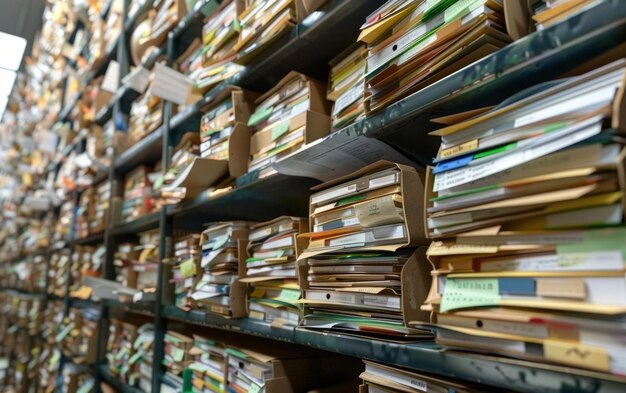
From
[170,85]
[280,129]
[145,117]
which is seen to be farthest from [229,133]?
[145,117]

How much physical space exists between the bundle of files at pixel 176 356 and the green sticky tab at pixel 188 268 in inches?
9.8

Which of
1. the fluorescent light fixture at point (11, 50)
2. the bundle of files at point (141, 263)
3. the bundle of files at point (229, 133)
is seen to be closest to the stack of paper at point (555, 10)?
the bundle of files at point (229, 133)

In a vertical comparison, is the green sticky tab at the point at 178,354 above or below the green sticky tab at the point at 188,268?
below

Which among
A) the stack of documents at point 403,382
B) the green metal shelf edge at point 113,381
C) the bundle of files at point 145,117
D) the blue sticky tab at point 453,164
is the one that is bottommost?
the green metal shelf edge at point 113,381

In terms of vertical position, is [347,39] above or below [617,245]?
above

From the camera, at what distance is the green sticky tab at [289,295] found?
3.55ft

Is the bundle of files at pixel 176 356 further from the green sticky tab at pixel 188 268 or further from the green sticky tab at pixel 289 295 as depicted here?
the green sticky tab at pixel 289 295

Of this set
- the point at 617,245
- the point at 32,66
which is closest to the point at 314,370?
the point at 617,245

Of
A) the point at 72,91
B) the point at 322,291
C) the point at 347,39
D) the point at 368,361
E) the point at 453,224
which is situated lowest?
the point at 368,361

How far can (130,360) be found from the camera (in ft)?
6.28

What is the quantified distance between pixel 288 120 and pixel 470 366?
0.80 meters

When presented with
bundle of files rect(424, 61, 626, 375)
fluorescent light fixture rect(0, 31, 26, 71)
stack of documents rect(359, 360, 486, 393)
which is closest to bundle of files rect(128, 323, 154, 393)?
stack of documents rect(359, 360, 486, 393)

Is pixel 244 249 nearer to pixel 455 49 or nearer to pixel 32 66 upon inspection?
pixel 455 49

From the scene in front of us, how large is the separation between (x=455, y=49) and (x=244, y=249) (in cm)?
84
